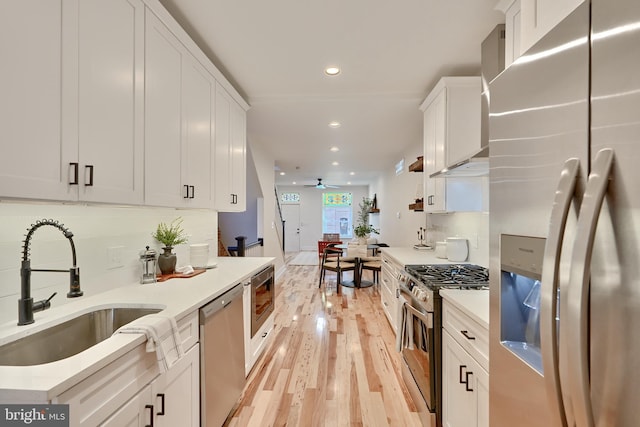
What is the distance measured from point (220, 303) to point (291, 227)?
9.57 metres

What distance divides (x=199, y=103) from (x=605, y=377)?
2.49 metres

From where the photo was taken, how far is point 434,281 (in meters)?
1.90

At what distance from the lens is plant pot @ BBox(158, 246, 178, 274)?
2082 millimetres

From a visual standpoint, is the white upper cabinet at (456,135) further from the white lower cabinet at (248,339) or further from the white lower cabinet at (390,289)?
the white lower cabinet at (248,339)

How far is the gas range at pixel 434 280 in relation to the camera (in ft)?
5.87

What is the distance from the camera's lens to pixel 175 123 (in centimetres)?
191

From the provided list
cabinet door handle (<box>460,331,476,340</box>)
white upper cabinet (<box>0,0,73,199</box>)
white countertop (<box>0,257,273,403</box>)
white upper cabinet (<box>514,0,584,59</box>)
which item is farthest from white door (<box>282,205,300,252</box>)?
white upper cabinet (<box>514,0,584,59</box>)

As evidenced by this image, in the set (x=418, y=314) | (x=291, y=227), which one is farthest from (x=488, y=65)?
(x=291, y=227)

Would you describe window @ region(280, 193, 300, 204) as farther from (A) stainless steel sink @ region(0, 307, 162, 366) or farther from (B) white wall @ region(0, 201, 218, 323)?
(A) stainless steel sink @ region(0, 307, 162, 366)

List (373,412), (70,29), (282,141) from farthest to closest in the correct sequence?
1. (282,141)
2. (373,412)
3. (70,29)

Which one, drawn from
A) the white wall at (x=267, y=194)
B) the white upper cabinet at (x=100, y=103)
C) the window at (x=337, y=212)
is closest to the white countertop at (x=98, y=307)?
the white upper cabinet at (x=100, y=103)

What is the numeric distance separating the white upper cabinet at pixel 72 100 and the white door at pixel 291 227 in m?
9.71

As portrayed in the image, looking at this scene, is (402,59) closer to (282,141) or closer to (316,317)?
(282,141)

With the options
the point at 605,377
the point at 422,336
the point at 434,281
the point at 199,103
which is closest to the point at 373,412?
the point at 422,336
